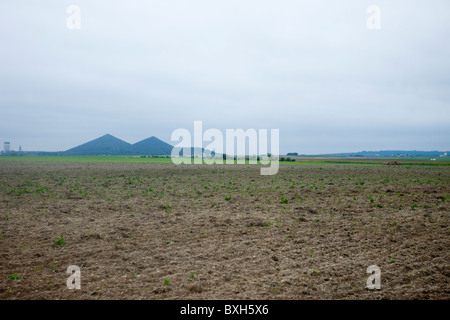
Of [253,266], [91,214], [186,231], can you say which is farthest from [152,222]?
[253,266]

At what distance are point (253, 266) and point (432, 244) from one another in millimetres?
6528

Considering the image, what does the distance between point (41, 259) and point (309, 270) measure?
7.94 meters

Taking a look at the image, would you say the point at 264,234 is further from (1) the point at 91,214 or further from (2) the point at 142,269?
(1) the point at 91,214

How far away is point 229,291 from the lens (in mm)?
6375

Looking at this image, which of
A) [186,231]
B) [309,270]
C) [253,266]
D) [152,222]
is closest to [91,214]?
[152,222]

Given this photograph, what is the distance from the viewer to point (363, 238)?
33.7 feet

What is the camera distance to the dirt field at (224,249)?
6.51m

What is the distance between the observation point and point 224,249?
9.16 meters

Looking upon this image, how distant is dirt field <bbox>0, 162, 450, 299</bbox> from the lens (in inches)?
256

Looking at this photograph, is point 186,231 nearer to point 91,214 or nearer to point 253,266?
point 253,266

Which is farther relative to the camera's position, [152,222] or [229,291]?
[152,222]
